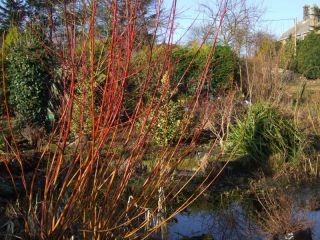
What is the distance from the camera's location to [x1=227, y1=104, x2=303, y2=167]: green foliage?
366 inches

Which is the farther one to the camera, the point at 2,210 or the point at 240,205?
the point at 240,205

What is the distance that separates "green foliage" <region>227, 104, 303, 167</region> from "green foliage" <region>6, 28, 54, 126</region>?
4829 millimetres

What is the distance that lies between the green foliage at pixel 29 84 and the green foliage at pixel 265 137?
15.8ft

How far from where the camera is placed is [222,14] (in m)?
2.57

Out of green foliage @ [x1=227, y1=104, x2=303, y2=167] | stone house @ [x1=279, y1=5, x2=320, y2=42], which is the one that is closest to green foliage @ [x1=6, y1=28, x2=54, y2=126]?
green foliage @ [x1=227, y1=104, x2=303, y2=167]

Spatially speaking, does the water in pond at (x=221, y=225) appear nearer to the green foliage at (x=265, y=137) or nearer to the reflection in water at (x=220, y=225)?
Result: the reflection in water at (x=220, y=225)

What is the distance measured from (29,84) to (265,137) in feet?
19.3

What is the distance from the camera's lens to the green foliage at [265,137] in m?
9.30

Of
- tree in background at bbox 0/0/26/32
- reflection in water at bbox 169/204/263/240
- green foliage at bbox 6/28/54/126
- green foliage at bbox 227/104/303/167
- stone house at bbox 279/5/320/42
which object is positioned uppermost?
stone house at bbox 279/5/320/42

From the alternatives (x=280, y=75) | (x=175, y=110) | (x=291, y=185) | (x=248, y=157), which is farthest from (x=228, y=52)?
(x=291, y=185)

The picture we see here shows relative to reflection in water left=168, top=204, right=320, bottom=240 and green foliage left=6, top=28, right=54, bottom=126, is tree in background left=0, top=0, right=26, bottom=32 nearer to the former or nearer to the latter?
green foliage left=6, top=28, right=54, bottom=126

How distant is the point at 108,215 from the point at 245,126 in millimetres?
6884

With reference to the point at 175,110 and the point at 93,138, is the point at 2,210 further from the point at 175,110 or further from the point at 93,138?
the point at 175,110

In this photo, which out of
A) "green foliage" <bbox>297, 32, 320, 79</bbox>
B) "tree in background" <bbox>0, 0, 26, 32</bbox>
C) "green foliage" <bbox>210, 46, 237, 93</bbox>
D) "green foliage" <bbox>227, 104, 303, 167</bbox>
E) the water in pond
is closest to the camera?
"tree in background" <bbox>0, 0, 26, 32</bbox>
